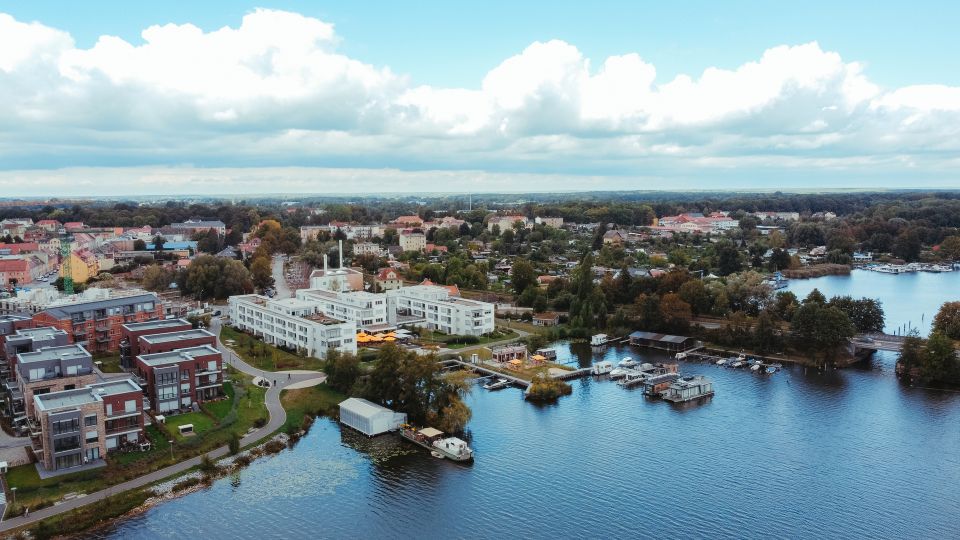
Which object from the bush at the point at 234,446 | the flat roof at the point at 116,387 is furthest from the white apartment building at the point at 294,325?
the flat roof at the point at 116,387

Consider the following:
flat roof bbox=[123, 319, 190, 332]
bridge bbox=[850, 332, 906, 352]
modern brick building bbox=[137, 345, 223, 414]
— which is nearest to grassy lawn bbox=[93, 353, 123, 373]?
flat roof bbox=[123, 319, 190, 332]

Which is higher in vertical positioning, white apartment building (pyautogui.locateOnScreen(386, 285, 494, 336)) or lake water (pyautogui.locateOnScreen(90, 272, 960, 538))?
white apartment building (pyautogui.locateOnScreen(386, 285, 494, 336))

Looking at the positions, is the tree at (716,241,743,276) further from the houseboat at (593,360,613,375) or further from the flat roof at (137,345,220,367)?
the flat roof at (137,345,220,367)

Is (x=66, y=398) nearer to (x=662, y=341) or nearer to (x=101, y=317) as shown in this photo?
(x=101, y=317)

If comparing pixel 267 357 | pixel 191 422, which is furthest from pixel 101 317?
pixel 191 422

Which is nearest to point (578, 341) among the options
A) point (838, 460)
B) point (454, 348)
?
point (454, 348)

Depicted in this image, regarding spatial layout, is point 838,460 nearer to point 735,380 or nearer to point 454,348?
point 735,380
